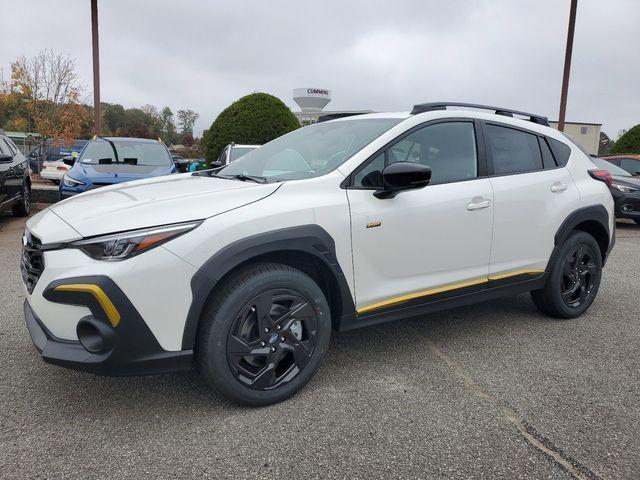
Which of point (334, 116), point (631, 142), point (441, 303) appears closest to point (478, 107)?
point (334, 116)

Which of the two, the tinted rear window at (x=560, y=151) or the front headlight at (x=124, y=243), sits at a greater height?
the tinted rear window at (x=560, y=151)

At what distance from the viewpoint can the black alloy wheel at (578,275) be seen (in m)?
4.01

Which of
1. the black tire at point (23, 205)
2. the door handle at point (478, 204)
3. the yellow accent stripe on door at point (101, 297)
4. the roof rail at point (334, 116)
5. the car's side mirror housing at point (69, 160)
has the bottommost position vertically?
the black tire at point (23, 205)

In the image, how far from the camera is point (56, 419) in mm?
2488

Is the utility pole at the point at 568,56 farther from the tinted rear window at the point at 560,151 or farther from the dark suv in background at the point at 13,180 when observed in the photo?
the dark suv in background at the point at 13,180

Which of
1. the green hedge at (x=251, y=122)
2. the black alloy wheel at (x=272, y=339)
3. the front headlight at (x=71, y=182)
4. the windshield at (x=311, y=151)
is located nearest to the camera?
the black alloy wheel at (x=272, y=339)

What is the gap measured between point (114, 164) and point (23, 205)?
7.48 ft

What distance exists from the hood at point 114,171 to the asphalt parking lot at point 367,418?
387cm

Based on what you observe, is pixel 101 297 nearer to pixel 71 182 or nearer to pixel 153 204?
pixel 153 204

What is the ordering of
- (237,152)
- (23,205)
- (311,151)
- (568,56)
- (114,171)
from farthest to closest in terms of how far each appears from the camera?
1. (568,56)
2. (237,152)
3. (23,205)
4. (114,171)
5. (311,151)

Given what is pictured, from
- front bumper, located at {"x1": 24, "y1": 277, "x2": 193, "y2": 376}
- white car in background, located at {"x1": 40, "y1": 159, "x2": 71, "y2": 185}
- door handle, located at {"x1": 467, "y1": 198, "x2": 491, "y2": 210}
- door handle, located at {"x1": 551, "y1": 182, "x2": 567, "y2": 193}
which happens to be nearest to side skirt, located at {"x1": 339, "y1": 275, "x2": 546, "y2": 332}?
door handle, located at {"x1": 467, "y1": 198, "x2": 491, "y2": 210}

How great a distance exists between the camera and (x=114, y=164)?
7.83 m

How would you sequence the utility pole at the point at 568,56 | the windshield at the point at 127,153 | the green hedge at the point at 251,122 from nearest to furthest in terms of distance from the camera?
the windshield at the point at 127,153 < the green hedge at the point at 251,122 < the utility pole at the point at 568,56

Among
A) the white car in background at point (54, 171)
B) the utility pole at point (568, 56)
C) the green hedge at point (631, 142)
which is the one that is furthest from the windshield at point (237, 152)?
the green hedge at point (631, 142)
